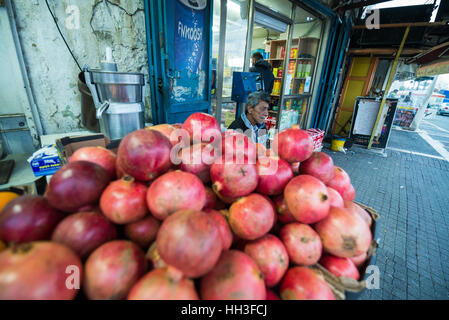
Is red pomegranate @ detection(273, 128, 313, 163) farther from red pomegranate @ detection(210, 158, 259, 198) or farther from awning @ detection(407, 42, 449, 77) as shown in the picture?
awning @ detection(407, 42, 449, 77)

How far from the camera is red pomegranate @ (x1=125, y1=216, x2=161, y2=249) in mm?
868

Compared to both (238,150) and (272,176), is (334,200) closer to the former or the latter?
(272,176)

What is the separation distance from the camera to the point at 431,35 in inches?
228

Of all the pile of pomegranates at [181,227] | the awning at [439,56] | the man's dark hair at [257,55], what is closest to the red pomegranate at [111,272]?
the pile of pomegranates at [181,227]

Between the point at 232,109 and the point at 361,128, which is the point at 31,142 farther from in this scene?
the point at 361,128

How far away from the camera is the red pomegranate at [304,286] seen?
2.55ft

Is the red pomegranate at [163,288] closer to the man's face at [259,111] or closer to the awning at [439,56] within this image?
the man's face at [259,111]

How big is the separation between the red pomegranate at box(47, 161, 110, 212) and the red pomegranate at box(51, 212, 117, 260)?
61 millimetres

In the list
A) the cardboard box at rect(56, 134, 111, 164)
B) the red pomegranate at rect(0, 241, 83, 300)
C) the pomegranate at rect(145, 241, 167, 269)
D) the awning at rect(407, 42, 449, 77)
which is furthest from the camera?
the awning at rect(407, 42, 449, 77)

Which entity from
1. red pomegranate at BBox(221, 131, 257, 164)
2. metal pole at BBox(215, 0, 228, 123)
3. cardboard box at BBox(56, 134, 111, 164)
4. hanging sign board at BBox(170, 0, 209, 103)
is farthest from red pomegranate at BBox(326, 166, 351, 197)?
metal pole at BBox(215, 0, 228, 123)

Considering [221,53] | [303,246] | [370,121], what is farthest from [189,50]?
[370,121]

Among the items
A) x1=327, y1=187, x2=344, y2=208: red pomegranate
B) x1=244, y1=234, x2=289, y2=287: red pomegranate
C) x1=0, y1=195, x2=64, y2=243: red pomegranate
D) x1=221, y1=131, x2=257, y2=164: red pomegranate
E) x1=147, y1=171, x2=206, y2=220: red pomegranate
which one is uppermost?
x1=221, y1=131, x2=257, y2=164: red pomegranate

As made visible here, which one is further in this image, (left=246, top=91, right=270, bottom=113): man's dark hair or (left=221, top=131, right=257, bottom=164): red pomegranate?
(left=246, top=91, right=270, bottom=113): man's dark hair

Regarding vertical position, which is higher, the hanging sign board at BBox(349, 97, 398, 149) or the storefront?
the storefront
